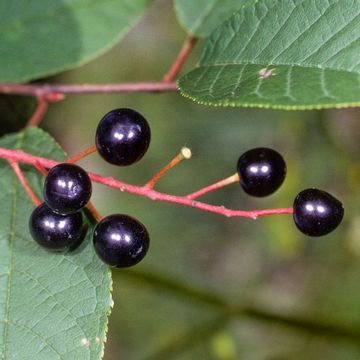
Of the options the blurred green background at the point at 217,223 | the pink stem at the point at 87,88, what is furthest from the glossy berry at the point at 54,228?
the blurred green background at the point at 217,223

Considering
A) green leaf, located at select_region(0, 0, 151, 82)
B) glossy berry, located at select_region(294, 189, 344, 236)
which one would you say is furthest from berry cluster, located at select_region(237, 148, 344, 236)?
green leaf, located at select_region(0, 0, 151, 82)

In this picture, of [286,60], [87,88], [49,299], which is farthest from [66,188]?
[87,88]

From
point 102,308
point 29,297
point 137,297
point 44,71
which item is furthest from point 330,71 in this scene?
point 137,297

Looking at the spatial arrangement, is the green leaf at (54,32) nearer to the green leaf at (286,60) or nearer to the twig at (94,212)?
the green leaf at (286,60)

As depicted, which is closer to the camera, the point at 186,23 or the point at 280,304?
the point at 186,23

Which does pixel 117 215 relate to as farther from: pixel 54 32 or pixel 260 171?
pixel 54 32

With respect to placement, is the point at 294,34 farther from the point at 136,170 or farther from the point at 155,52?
the point at 155,52
